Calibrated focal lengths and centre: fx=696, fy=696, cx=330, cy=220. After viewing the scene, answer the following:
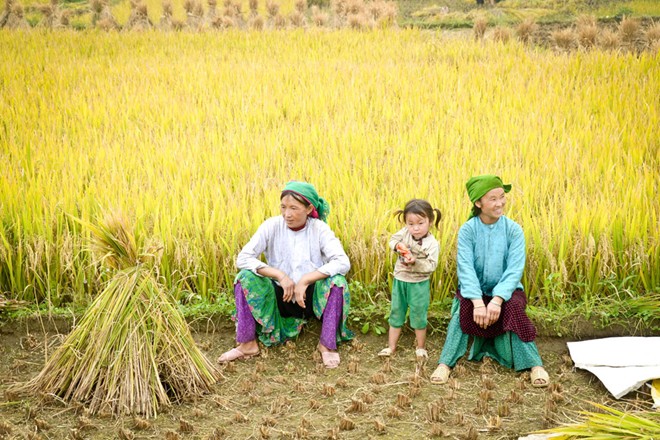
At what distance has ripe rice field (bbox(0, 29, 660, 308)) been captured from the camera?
138 inches

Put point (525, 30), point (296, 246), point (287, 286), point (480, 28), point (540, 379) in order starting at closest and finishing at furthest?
point (540, 379) → point (287, 286) → point (296, 246) → point (525, 30) → point (480, 28)

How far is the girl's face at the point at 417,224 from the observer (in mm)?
2898

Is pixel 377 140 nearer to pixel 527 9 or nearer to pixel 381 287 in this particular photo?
pixel 381 287

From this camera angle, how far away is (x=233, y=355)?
3066 millimetres

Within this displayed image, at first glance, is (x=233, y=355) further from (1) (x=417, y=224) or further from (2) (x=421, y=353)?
(1) (x=417, y=224)

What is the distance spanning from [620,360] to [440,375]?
0.74m

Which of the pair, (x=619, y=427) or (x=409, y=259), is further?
(x=409, y=259)

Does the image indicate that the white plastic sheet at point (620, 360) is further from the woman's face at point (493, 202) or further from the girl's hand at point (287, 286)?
the girl's hand at point (287, 286)

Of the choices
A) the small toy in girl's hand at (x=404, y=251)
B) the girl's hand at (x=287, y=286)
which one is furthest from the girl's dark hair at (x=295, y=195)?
the small toy in girl's hand at (x=404, y=251)

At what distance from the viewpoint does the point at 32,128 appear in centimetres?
555

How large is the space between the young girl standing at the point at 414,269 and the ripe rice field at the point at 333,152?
0.36 m

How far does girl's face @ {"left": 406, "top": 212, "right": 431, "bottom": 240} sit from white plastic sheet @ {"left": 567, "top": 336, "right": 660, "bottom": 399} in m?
0.85

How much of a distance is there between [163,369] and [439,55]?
620 cm

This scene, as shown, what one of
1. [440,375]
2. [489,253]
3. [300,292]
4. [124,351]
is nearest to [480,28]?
[489,253]
